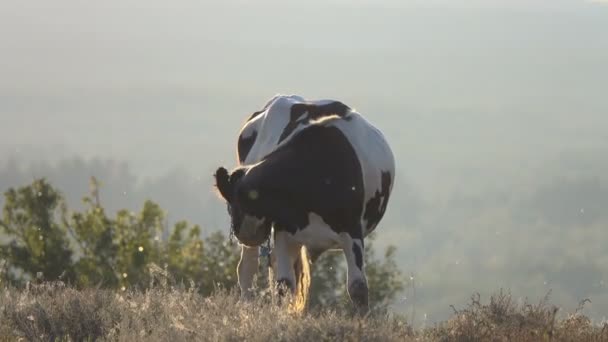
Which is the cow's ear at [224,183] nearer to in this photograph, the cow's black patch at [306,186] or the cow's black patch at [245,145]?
the cow's black patch at [306,186]

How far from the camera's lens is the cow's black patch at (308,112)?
13836mm

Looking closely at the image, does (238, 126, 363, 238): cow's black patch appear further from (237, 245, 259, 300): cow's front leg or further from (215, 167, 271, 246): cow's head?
(237, 245, 259, 300): cow's front leg

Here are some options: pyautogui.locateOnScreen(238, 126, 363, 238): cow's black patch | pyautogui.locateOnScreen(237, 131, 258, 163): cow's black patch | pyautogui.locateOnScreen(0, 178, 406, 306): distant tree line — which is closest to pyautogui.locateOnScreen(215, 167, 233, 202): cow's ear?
pyautogui.locateOnScreen(238, 126, 363, 238): cow's black patch

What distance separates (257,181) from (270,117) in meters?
2.09

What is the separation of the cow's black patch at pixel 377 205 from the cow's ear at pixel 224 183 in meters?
1.54

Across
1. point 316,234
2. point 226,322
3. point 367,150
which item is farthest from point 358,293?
point 226,322

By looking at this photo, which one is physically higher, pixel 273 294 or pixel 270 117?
pixel 270 117

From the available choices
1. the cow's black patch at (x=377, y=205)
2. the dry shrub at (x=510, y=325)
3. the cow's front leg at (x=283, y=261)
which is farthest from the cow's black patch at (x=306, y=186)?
the dry shrub at (x=510, y=325)

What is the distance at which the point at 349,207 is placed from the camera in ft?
41.5

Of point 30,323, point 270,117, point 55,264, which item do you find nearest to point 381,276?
point 55,264

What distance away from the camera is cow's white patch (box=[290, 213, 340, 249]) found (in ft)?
41.2

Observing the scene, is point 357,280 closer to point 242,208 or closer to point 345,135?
point 242,208

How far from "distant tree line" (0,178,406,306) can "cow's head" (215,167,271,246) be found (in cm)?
2731

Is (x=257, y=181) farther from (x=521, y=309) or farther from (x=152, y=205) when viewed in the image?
(x=152, y=205)
